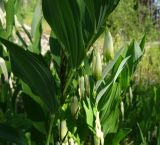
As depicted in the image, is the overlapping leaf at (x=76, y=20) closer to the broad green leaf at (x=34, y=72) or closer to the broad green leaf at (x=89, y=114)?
the broad green leaf at (x=34, y=72)

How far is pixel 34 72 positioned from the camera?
0.96 m

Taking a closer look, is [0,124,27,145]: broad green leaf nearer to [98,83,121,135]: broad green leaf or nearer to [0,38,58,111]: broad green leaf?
[0,38,58,111]: broad green leaf

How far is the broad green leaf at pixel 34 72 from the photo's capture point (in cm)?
90

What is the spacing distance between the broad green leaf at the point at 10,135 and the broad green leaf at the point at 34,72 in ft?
0.40

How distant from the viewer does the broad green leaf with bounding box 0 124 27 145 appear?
1.05 metres

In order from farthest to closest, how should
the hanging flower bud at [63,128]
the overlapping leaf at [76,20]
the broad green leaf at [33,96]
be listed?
the broad green leaf at [33,96], the hanging flower bud at [63,128], the overlapping leaf at [76,20]

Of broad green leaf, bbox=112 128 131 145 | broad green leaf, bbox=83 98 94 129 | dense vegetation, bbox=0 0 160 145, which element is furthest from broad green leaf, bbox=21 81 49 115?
broad green leaf, bbox=112 128 131 145

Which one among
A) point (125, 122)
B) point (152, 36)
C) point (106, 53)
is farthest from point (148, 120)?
point (152, 36)

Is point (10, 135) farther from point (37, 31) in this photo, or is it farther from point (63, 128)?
point (37, 31)

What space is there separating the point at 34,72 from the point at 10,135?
0.66 ft

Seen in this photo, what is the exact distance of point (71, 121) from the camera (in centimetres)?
122

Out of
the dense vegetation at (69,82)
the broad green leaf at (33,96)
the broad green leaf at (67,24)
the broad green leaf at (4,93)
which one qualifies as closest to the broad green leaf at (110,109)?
the dense vegetation at (69,82)

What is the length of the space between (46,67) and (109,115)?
45 cm

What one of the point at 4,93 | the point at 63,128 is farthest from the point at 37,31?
the point at 63,128
